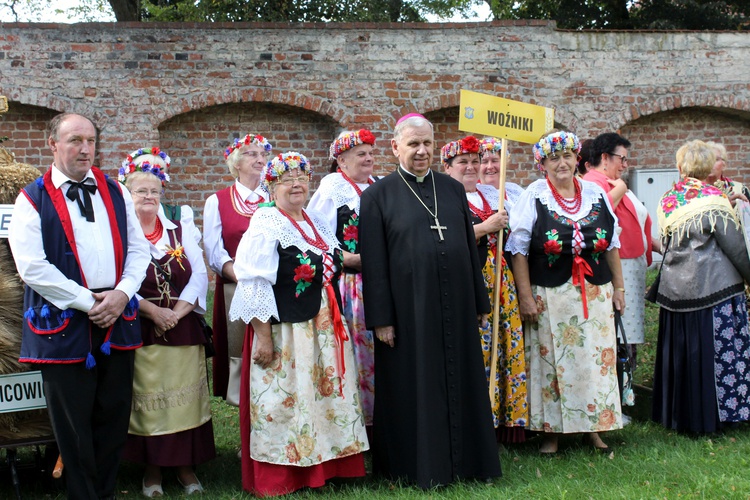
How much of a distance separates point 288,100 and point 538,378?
19.2ft

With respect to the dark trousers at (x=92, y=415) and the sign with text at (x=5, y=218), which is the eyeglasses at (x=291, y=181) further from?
the sign with text at (x=5, y=218)

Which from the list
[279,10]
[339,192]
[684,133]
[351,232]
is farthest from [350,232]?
[279,10]

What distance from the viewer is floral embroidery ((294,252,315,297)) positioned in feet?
15.0

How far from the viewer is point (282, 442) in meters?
4.57

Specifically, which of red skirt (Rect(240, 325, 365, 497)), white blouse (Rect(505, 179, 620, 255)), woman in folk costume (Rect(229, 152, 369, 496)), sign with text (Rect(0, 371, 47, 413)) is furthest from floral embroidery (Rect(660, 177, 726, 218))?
sign with text (Rect(0, 371, 47, 413))

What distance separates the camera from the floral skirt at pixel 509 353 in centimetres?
536

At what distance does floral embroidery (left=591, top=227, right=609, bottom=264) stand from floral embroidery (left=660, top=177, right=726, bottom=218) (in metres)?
0.80

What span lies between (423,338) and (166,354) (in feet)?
4.64

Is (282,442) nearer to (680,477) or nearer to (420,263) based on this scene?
(420,263)

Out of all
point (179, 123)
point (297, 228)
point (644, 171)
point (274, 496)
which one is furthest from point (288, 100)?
point (274, 496)

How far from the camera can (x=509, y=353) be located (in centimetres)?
537

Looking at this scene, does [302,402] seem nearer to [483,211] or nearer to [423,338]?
[423,338]

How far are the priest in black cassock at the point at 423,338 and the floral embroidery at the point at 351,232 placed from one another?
1.33ft

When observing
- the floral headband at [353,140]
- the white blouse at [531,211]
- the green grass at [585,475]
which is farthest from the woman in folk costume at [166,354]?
the white blouse at [531,211]
